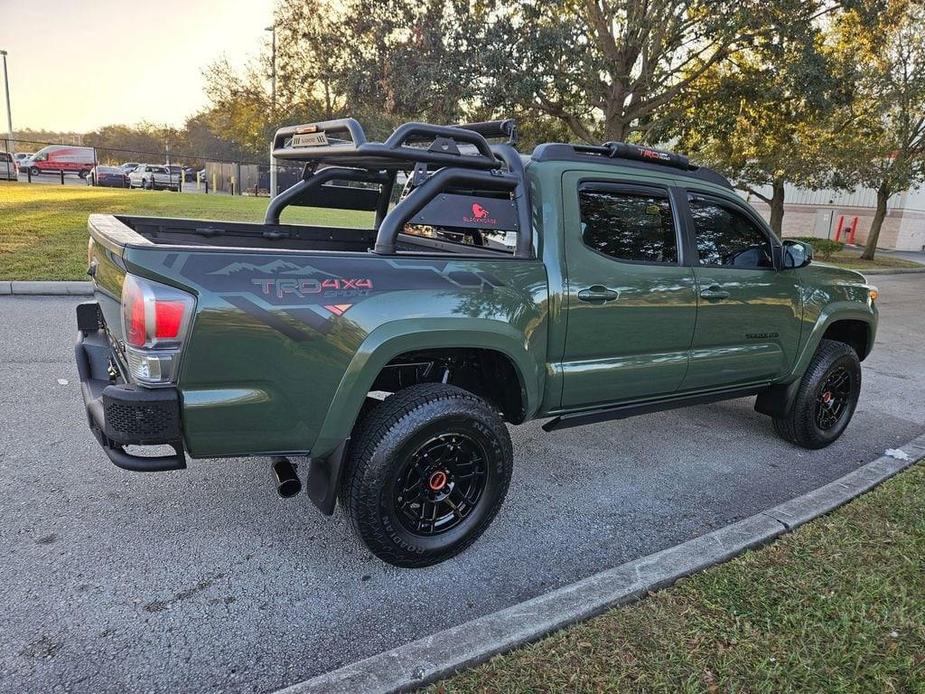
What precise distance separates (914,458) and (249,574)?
4.35 meters

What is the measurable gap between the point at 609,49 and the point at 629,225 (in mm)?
12479

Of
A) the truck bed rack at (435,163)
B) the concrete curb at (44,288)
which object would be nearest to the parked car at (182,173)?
the concrete curb at (44,288)

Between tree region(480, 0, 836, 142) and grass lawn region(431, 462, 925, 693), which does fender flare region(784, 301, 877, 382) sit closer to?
grass lawn region(431, 462, 925, 693)

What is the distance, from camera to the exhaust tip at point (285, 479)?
110 inches

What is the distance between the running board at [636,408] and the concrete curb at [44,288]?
7577 mm

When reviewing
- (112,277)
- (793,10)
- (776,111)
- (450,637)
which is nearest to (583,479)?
(450,637)

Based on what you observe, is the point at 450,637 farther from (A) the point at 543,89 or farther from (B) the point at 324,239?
(A) the point at 543,89

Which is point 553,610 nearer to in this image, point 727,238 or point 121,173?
point 727,238

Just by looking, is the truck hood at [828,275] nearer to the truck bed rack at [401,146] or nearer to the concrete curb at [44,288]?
the truck bed rack at [401,146]

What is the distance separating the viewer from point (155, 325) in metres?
2.33

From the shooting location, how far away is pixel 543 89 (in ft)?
43.3

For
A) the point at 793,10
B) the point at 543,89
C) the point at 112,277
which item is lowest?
the point at 112,277

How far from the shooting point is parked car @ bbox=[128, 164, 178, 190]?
3509 centimetres

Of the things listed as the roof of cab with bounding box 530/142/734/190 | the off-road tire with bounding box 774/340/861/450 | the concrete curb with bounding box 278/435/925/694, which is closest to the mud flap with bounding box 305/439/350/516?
the concrete curb with bounding box 278/435/925/694
